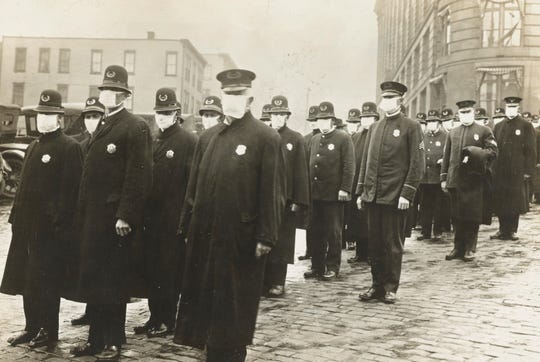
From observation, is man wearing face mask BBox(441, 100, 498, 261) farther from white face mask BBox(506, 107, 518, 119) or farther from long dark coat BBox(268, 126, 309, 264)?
long dark coat BBox(268, 126, 309, 264)

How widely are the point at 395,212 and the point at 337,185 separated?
1.58 meters

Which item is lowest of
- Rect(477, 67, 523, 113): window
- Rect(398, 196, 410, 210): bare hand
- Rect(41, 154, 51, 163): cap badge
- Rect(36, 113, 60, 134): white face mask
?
Rect(398, 196, 410, 210): bare hand

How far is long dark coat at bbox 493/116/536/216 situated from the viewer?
10.5 metres

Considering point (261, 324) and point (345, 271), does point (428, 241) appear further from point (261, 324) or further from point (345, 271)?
point (261, 324)

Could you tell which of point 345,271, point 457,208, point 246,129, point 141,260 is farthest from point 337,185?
point 246,129

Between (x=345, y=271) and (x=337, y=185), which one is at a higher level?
(x=337, y=185)

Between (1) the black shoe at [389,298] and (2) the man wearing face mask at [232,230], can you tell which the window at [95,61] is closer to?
(1) the black shoe at [389,298]

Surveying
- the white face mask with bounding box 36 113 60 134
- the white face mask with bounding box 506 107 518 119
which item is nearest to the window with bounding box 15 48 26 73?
the white face mask with bounding box 506 107 518 119

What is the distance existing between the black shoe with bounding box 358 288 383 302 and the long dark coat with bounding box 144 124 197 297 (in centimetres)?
232

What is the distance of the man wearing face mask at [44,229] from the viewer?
200 inches

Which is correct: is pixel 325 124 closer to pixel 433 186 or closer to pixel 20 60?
pixel 433 186

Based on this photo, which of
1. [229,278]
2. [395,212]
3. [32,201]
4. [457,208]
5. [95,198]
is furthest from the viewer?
[457,208]

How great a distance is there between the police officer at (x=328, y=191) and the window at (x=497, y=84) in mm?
21669

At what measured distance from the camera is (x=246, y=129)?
430 cm
